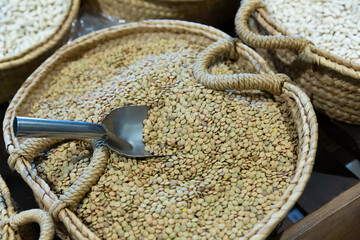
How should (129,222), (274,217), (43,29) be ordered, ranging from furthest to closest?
1. (43,29)
2. (129,222)
3. (274,217)

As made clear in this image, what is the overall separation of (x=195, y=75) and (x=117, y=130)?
0.97 feet

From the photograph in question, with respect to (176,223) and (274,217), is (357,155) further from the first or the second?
(176,223)

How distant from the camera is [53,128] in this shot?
35.5 inches

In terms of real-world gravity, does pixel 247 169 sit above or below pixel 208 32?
below

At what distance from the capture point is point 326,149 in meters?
1.36

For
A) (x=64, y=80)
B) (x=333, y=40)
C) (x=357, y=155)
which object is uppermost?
(x=333, y=40)

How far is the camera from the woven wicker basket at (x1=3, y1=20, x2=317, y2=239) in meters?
0.93

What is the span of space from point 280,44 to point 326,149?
45 cm

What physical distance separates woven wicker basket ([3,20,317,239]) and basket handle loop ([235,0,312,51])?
0.07 metres

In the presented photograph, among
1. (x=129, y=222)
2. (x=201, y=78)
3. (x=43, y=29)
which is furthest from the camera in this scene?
(x=43, y=29)

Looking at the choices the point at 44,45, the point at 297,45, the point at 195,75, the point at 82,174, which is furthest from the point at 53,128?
the point at 297,45

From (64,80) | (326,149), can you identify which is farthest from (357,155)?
(64,80)

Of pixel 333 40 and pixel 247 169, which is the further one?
pixel 333 40

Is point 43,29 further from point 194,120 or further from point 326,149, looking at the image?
point 326,149
